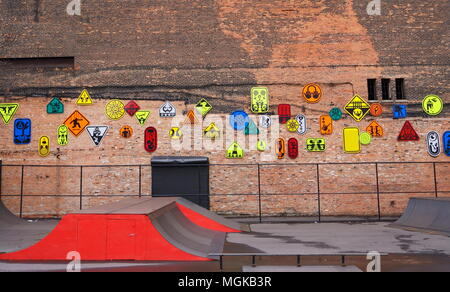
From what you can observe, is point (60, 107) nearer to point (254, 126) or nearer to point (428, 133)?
point (254, 126)

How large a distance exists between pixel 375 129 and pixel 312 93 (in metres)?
3.07

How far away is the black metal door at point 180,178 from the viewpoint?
15820 millimetres

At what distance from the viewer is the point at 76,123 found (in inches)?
638

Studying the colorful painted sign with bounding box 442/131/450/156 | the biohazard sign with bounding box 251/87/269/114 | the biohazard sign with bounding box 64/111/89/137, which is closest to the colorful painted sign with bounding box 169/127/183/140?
the biohazard sign with bounding box 251/87/269/114

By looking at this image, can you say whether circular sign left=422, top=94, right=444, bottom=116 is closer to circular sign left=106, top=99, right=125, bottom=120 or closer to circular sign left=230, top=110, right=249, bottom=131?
circular sign left=230, top=110, right=249, bottom=131

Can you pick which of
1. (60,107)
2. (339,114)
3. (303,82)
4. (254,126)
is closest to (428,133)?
(339,114)

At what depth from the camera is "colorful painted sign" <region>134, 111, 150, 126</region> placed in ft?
53.4

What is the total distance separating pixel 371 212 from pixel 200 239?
9996 millimetres

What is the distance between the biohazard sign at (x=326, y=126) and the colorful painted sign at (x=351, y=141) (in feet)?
2.03

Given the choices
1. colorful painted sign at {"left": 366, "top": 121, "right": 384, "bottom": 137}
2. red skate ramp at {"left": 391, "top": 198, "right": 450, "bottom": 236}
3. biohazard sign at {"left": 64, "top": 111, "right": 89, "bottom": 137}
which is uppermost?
biohazard sign at {"left": 64, "top": 111, "right": 89, "bottom": 137}

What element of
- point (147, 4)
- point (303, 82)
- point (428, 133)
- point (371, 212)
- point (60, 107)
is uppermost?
point (147, 4)

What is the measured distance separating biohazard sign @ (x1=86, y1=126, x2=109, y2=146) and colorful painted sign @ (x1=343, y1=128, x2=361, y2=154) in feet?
33.1

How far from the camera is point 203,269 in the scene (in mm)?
5711

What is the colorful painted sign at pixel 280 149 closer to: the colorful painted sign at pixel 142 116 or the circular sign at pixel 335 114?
the circular sign at pixel 335 114
